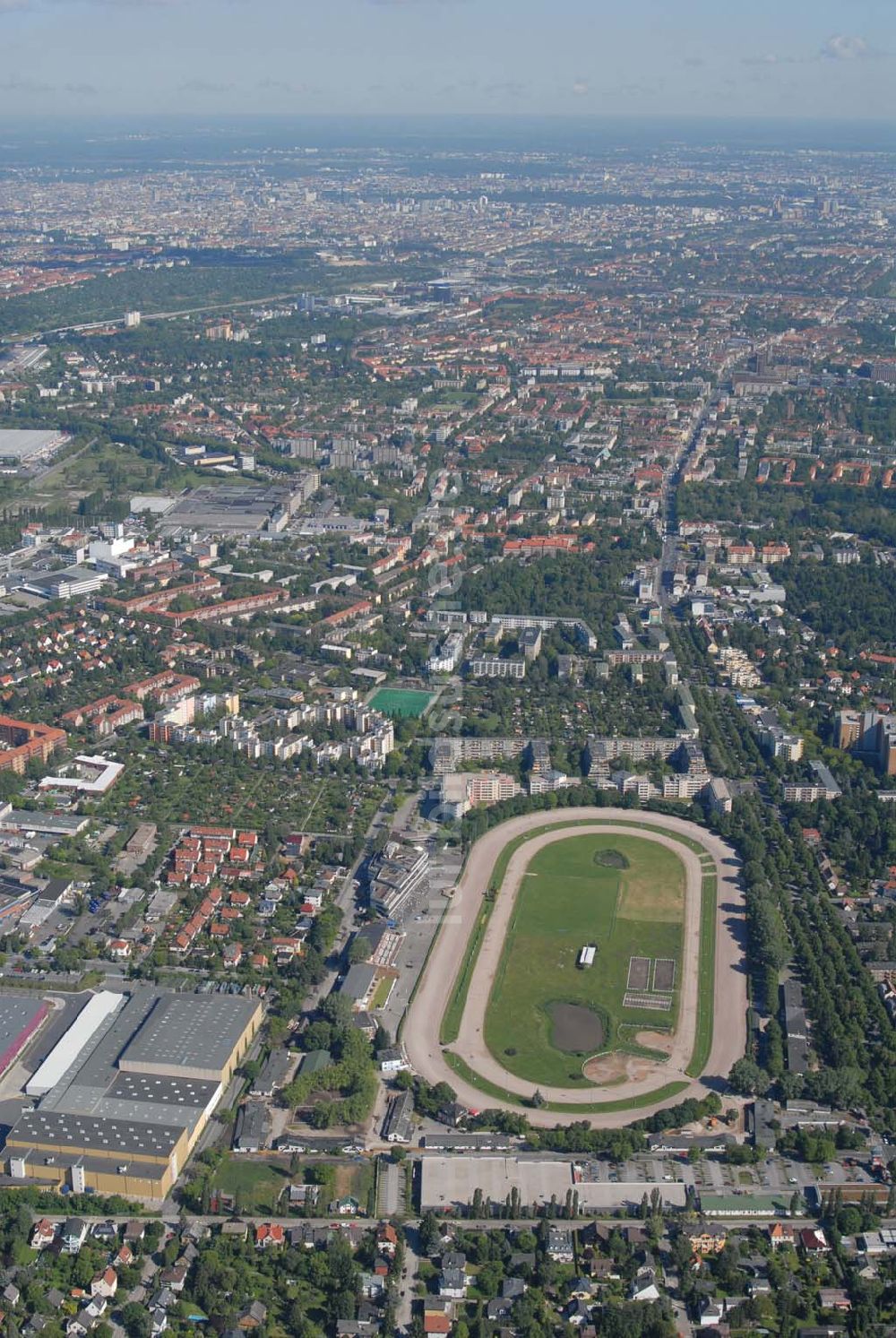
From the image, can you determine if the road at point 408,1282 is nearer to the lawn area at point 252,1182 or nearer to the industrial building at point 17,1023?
the lawn area at point 252,1182

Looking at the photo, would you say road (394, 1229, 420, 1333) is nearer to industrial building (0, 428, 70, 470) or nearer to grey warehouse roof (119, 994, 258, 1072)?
grey warehouse roof (119, 994, 258, 1072)

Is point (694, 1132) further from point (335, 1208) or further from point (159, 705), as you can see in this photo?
point (159, 705)

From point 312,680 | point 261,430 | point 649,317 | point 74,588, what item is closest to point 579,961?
point 312,680

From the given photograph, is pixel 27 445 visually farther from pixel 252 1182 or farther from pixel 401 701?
pixel 252 1182

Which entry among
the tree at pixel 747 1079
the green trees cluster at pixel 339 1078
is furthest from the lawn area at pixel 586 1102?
the green trees cluster at pixel 339 1078

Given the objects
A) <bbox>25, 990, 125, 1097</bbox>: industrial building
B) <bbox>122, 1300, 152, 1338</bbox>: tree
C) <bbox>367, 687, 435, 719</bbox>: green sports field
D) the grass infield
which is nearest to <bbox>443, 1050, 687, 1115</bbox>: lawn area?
the grass infield
